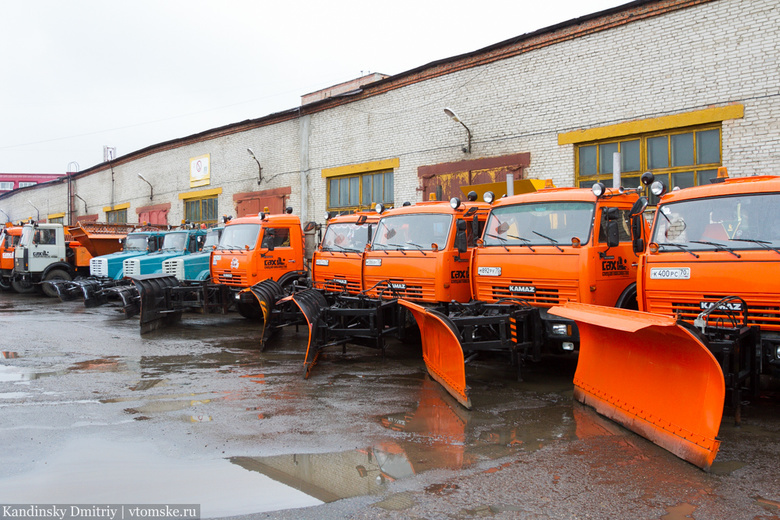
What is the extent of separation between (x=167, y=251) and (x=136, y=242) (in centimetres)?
244

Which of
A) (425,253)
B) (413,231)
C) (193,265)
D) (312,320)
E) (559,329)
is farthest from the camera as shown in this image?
(193,265)

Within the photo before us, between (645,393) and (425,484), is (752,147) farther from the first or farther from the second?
(425,484)

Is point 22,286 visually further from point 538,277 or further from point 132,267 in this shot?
point 538,277

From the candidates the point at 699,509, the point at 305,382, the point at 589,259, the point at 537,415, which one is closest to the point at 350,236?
the point at 305,382

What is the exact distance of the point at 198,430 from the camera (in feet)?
19.2

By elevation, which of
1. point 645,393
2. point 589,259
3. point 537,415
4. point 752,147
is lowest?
point 537,415

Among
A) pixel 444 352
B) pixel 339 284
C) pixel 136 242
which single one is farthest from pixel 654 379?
pixel 136 242

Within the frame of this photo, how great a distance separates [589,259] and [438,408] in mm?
2679

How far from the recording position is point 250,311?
14.8 m

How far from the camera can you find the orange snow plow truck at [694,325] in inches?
195

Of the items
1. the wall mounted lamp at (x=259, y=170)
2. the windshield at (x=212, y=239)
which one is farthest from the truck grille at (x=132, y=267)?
the wall mounted lamp at (x=259, y=170)

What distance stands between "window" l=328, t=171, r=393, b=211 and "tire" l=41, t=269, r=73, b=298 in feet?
32.0

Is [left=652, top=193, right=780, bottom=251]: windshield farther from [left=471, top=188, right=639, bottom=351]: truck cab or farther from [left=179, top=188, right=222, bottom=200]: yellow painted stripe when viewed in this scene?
[left=179, top=188, right=222, bottom=200]: yellow painted stripe

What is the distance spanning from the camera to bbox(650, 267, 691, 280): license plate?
6.50 metres
